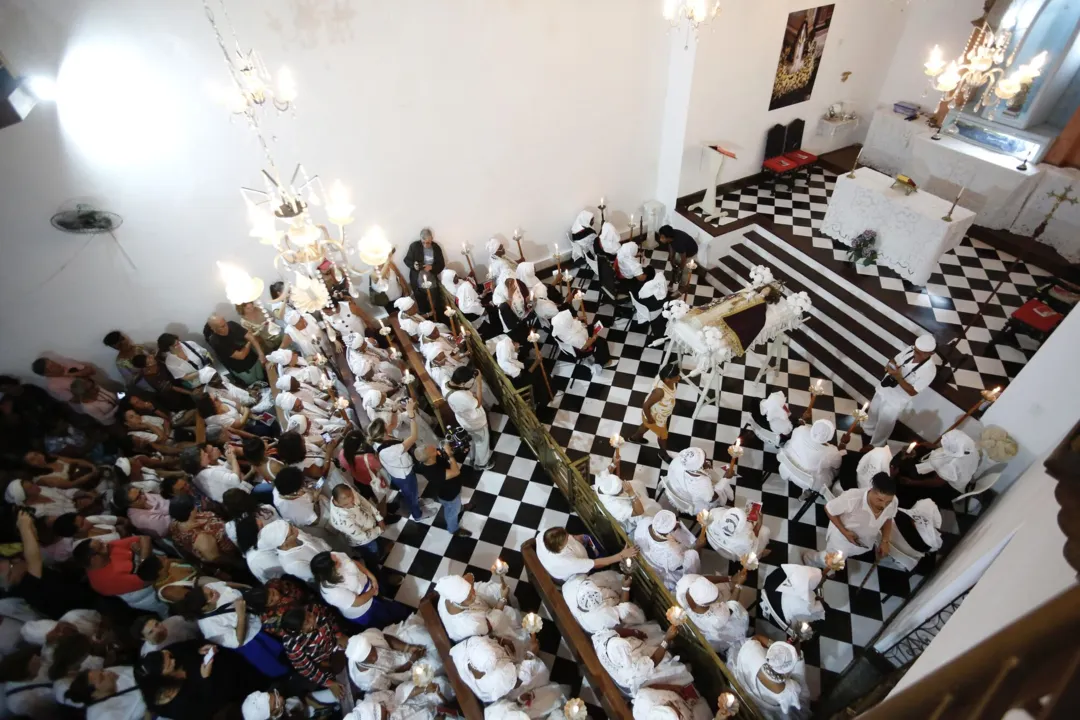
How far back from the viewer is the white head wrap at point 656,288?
7.18 m

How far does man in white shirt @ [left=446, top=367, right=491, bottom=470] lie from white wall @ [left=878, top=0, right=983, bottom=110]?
31.6 ft

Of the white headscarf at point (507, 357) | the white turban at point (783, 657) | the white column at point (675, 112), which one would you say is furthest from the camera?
the white column at point (675, 112)

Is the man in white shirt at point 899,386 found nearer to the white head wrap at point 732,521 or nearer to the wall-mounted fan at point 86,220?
the white head wrap at point 732,521

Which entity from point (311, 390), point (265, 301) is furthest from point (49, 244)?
point (311, 390)

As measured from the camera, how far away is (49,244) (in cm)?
553

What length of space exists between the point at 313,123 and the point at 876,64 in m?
9.91

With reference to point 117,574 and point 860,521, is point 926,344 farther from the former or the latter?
point 117,574

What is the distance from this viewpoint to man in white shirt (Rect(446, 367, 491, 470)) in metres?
5.62

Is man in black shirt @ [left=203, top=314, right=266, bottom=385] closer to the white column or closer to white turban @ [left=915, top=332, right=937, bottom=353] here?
the white column

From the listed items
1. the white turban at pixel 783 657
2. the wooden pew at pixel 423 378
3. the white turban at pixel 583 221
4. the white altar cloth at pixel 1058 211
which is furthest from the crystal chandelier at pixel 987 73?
the wooden pew at pixel 423 378

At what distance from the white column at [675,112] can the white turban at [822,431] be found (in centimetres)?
530

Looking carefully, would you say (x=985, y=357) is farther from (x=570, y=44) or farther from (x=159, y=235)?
(x=159, y=235)

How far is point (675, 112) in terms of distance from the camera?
27.3 feet

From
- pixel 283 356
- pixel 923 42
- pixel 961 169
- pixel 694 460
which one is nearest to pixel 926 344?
pixel 694 460
